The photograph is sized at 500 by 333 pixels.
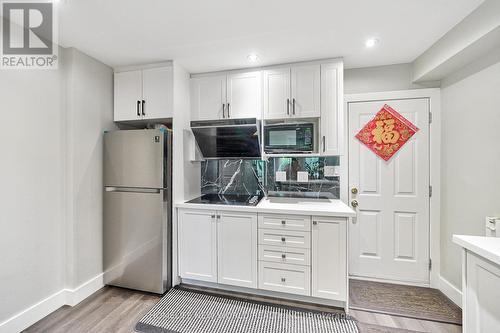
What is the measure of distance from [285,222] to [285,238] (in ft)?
0.49

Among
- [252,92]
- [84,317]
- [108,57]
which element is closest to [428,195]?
[252,92]

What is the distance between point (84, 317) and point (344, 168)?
2891mm

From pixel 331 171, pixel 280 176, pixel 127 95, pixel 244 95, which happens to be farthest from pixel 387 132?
pixel 127 95

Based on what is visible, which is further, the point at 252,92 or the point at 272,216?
the point at 252,92

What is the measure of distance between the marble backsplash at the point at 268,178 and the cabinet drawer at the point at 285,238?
684 millimetres

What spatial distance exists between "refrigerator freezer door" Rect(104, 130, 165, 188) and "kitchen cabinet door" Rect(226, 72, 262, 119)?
0.83 m

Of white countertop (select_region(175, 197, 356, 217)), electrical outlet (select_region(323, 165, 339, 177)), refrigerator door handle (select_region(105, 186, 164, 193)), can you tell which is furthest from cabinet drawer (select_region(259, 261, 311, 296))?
refrigerator door handle (select_region(105, 186, 164, 193))

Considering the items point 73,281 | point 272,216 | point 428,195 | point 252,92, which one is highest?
point 252,92

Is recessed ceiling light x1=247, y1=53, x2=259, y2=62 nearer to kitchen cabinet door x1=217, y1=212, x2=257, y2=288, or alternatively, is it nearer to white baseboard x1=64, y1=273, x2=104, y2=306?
kitchen cabinet door x1=217, y1=212, x2=257, y2=288

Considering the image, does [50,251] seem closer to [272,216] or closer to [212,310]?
[212,310]

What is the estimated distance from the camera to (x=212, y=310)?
1.94 m

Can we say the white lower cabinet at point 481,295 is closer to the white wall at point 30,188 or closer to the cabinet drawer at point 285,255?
the cabinet drawer at point 285,255

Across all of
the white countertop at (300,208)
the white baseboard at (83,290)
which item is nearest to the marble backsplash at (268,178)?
the white countertop at (300,208)

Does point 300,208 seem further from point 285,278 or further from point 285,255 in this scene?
point 285,278
